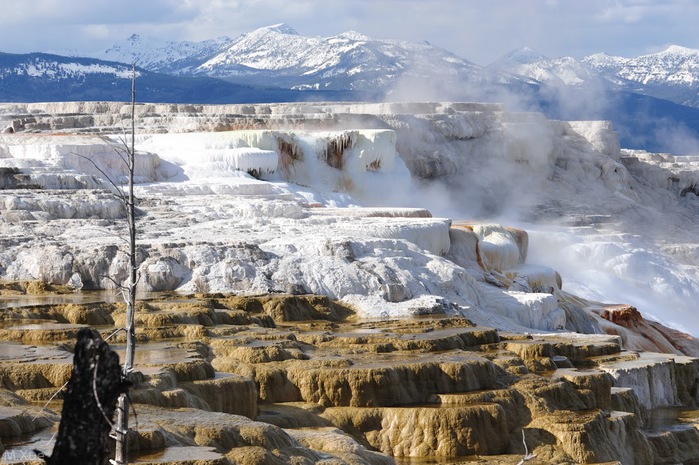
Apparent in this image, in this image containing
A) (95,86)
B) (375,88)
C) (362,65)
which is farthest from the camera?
(362,65)

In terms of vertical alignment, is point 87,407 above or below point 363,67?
above

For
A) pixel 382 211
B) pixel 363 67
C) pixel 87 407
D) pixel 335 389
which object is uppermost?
pixel 87 407

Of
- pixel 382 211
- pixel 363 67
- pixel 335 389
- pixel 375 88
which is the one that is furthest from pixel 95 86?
pixel 335 389

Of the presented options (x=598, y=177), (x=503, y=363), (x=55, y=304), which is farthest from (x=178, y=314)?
(x=598, y=177)

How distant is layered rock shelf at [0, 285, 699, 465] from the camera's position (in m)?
14.1

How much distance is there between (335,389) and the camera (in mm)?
18422

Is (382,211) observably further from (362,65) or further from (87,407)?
(362,65)

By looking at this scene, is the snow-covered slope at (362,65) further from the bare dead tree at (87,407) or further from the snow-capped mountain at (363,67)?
the bare dead tree at (87,407)

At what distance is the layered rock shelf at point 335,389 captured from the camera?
14.1m

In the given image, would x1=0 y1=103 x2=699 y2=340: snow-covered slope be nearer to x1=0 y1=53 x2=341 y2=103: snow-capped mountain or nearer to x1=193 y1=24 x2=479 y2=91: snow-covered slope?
x1=0 y1=53 x2=341 y2=103: snow-capped mountain

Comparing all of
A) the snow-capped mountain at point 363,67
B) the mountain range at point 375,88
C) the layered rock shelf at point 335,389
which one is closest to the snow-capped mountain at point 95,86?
the mountain range at point 375,88

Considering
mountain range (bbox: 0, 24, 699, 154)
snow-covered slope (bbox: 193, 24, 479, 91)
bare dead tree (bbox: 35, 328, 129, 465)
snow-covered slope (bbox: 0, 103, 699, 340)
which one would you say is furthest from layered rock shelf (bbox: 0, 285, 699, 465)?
snow-covered slope (bbox: 193, 24, 479, 91)

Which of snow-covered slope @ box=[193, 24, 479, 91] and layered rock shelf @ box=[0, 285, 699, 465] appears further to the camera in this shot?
snow-covered slope @ box=[193, 24, 479, 91]

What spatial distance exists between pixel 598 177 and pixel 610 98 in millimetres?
118903
